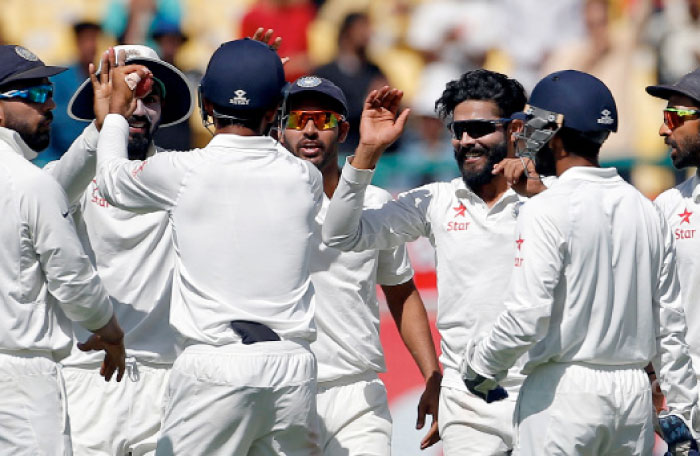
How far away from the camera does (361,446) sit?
5492 mm

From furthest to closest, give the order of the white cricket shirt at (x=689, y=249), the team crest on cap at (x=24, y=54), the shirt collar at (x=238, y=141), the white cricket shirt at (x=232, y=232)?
the white cricket shirt at (x=689, y=249) < the team crest on cap at (x=24, y=54) < the shirt collar at (x=238, y=141) < the white cricket shirt at (x=232, y=232)

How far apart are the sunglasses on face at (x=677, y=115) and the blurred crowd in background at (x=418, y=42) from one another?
5.43 m

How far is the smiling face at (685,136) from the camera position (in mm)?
5828

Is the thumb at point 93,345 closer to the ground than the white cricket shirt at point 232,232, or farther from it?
closer to the ground

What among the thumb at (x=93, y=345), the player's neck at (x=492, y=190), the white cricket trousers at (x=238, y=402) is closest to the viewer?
the white cricket trousers at (x=238, y=402)

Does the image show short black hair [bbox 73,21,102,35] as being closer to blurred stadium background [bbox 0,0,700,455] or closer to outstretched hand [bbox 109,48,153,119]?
blurred stadium background [bbox 0,0,700,455]

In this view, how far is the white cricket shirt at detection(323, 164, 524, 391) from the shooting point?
534cm

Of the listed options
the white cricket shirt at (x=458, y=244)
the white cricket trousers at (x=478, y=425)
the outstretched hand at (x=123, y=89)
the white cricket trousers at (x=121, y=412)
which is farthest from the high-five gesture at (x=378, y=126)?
the white cricket trousers at (x=121, y=412)

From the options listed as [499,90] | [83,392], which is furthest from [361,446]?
[499,90]

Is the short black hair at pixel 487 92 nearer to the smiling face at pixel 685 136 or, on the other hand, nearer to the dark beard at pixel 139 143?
the smiling face at pixel 685 136

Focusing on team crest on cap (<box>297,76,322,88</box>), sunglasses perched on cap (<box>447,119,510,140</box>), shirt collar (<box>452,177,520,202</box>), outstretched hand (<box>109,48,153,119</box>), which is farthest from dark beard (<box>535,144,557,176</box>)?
outstretched hand (<box>109,48,153,119</box>)

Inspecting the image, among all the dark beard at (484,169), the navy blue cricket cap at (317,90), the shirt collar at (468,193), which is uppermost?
the navy blue cricket cap at (317,90)

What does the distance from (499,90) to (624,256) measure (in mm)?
1324

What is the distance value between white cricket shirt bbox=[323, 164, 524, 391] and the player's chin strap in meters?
0.58
